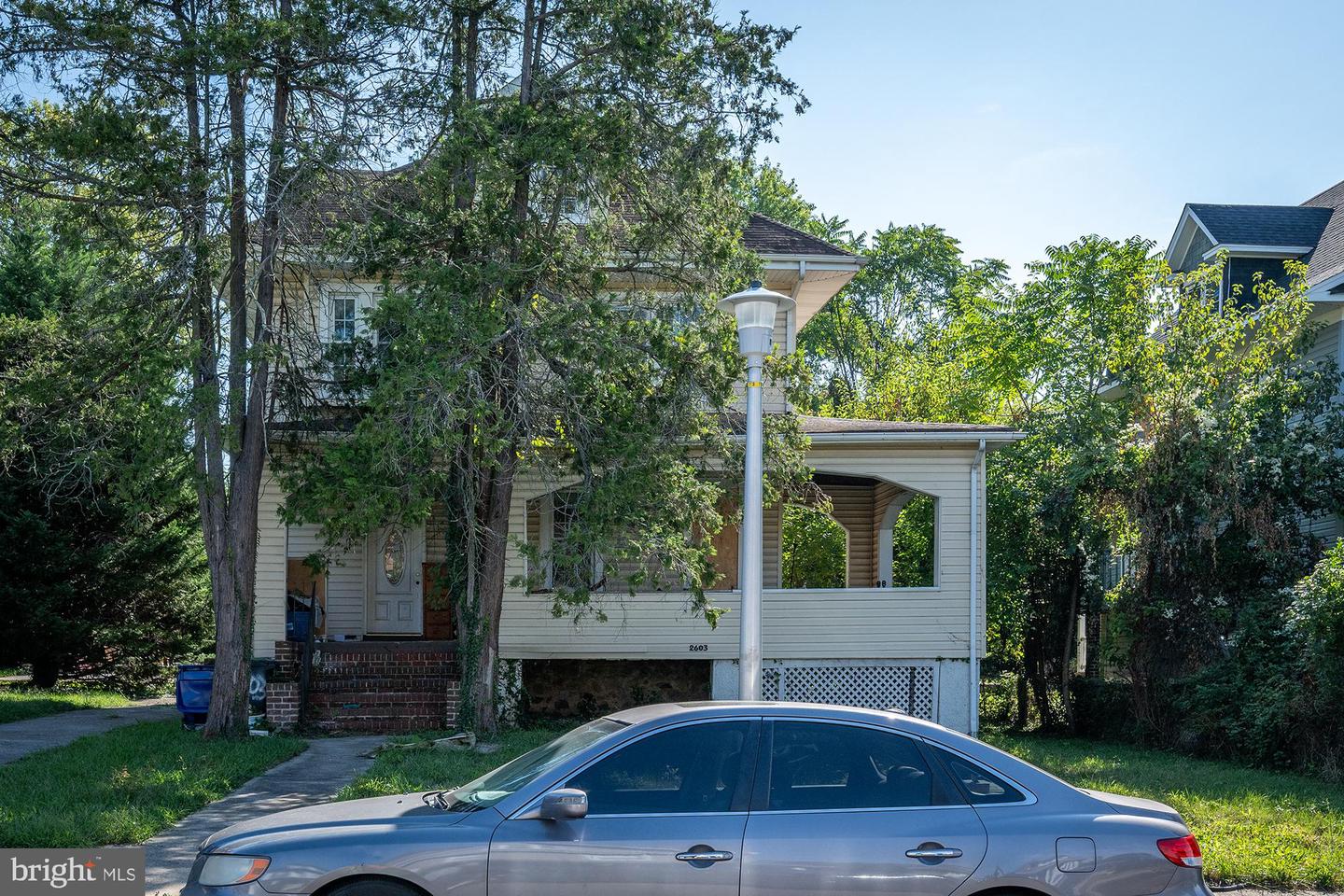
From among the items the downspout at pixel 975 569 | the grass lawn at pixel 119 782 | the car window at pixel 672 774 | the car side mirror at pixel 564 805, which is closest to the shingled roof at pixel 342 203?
the grass lawn at pixel 119 782

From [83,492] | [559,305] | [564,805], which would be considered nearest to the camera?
[564,805]

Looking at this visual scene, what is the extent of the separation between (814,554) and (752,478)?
784 inches

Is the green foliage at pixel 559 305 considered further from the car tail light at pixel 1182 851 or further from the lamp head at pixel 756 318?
the car tail light at pixel 1182 851

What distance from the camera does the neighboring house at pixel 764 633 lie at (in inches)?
627

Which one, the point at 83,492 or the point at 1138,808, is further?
the point at 83,492

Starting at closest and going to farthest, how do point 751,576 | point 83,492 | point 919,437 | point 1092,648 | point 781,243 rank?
point 751,576, point 919,437, point 83,492, point 781,243, point 1092,648

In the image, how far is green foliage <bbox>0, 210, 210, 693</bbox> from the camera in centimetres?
1316

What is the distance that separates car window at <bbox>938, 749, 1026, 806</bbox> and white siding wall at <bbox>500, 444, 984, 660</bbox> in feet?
36.1

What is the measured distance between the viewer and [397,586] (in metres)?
19.6

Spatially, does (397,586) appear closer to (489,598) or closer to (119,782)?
(489,598)

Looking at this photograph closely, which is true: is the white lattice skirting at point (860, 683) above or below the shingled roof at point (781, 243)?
below

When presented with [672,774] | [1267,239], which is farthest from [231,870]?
[1267,239]

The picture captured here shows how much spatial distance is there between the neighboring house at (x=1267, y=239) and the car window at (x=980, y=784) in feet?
53.8

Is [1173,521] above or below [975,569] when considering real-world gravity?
above
